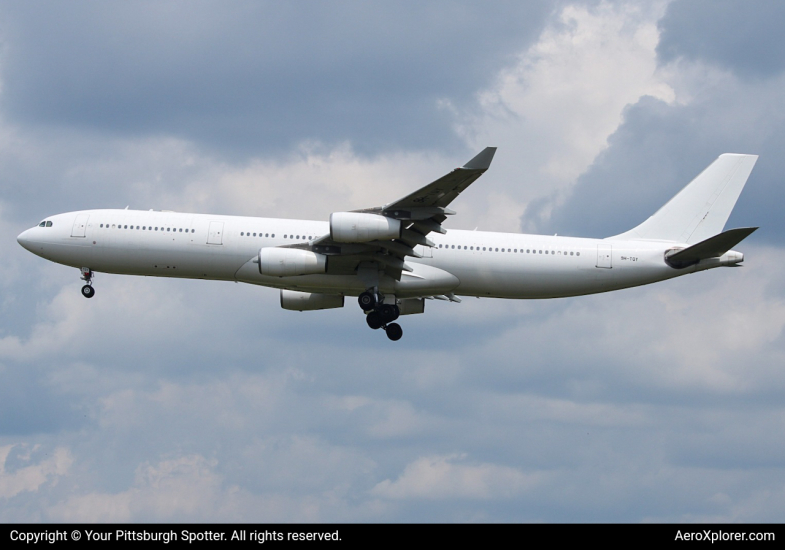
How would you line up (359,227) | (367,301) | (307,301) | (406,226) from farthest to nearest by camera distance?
(307,301) < (367,301) < (406,226) < (359,227)

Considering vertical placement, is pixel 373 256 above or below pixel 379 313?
above

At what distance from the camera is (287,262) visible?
165 feet

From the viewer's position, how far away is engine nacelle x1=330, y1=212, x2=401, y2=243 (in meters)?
48.4

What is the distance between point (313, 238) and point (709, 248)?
2024 cm

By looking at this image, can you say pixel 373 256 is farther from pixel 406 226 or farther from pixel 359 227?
pixel 359 227

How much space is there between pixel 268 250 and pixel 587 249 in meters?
16.8

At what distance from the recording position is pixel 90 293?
55219 mm

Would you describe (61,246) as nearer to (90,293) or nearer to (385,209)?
(90,293)

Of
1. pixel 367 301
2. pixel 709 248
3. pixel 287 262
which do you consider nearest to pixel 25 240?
pixel 287 262

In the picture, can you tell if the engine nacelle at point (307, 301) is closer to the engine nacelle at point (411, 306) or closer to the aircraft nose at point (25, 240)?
the engine nacelle at point (411, 306)

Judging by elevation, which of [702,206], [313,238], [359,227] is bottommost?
[359,227]

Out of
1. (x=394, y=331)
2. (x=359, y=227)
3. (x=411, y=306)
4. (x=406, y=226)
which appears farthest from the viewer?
(x=411, y=306)

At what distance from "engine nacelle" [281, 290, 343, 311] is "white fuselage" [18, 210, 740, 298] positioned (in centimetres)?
345

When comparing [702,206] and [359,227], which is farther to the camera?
[702,206]
